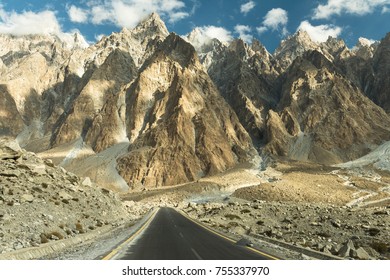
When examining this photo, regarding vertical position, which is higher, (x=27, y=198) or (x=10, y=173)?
(x=10, y=173)

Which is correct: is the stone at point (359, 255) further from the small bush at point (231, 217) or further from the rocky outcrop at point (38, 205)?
the small bush at point (231, 217)

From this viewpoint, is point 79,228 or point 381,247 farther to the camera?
point 79,228

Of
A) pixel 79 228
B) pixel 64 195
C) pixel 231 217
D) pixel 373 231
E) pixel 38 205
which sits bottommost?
pixel 373 231

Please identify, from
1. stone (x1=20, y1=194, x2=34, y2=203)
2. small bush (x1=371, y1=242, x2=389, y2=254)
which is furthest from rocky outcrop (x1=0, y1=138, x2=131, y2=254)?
small bush (x1=371, y1=242, x2=389, y2=254)

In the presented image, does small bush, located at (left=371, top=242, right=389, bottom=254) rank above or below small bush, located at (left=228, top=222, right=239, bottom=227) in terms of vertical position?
above

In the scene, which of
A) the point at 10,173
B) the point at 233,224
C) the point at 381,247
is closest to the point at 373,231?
the point at 381,247

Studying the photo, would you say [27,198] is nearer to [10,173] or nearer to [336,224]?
[10,173]

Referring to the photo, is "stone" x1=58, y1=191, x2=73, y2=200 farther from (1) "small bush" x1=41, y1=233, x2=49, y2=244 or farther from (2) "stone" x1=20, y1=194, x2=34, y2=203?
(1) "small bush" x1=41, y1=233, x2=49, y2=244

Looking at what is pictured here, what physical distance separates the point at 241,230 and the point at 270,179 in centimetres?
15290

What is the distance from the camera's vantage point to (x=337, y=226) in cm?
4416

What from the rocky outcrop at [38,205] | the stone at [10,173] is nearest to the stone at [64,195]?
the rocky outcrop at [38,205]

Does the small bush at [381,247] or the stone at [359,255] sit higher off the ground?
the stone at [359,255]
